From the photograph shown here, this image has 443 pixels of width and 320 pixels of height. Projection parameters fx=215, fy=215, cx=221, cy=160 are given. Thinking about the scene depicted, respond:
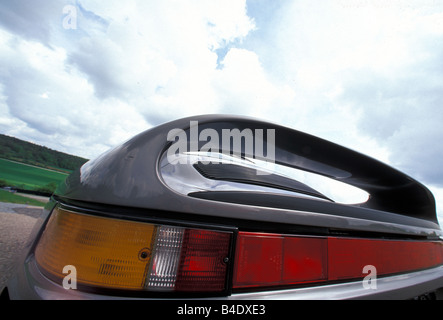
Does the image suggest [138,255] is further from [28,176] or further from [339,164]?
[28,176]

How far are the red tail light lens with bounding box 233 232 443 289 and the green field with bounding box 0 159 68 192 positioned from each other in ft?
Result: 41.5

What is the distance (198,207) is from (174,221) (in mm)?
83

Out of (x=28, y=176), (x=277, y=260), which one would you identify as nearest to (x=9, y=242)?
(x=277, y=260)

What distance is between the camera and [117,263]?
0.63 m

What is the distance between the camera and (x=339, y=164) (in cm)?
138

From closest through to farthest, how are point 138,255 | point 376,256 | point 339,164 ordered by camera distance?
1. point 138,255
2. point 376,256
3. point 339,164

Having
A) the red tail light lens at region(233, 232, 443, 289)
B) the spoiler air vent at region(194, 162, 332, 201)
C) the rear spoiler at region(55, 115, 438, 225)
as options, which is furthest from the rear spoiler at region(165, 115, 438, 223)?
the red tail light lens at region(233, 232, 443, 289)

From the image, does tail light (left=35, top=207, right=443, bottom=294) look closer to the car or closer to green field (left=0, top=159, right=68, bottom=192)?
the car

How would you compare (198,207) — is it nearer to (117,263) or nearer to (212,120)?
(117,263)

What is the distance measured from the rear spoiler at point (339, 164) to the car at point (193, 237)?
2cm

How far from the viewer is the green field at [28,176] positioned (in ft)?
35.7

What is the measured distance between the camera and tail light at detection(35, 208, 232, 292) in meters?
0.62

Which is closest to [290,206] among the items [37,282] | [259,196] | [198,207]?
[259,196]

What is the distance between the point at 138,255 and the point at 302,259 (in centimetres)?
56
